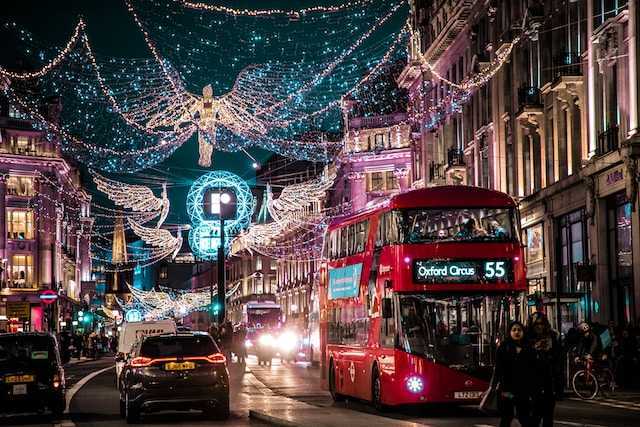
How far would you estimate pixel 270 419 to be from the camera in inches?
800

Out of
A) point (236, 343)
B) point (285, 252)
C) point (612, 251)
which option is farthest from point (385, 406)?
point (285, 252)

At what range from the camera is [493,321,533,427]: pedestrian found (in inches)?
527

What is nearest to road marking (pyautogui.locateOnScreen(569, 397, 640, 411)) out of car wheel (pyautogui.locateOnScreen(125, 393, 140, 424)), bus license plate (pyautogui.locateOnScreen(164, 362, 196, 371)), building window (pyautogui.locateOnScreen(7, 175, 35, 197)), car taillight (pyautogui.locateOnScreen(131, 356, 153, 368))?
bus license plate (pyautogui.locateOnScreen(164, 362, 196, 371))

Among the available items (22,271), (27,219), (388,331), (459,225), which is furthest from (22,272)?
(459,225)

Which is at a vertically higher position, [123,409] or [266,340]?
[266,340]

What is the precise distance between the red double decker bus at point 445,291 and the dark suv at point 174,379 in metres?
3.30

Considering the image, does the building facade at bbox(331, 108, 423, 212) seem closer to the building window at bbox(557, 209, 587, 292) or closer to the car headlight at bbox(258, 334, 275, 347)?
the car headlight at bbox(258, 334, 275, 347)

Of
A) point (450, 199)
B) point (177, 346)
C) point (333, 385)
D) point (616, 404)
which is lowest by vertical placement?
point (616, 404)

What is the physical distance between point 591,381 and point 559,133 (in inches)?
649

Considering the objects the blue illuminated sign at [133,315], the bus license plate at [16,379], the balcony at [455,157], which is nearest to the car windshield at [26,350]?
the bus license plate at [16,379]

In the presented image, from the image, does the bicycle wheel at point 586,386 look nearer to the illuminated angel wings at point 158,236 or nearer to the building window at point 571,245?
the building window at point 571,245

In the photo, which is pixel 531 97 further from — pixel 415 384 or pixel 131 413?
pixel 131 413

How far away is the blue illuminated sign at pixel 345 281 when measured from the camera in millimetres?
25500

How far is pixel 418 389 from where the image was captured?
72.7 ft
